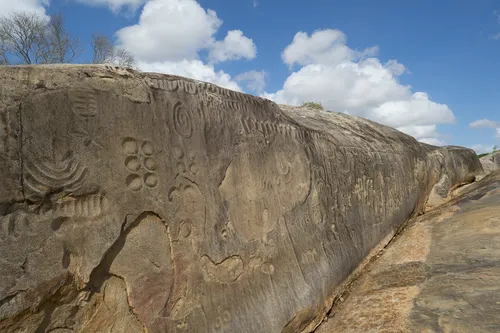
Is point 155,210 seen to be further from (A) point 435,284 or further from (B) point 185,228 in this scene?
(A) point 435,284

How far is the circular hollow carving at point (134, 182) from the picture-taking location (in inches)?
69.5

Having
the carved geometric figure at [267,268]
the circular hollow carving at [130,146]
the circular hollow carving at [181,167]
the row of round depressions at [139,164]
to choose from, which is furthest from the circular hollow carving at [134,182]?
the carved geometric figure at [267,268]

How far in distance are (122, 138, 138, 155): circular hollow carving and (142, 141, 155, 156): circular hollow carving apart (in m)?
0.04

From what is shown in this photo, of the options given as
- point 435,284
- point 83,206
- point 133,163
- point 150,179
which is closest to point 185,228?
point 150,179

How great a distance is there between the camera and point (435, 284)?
8.87ft

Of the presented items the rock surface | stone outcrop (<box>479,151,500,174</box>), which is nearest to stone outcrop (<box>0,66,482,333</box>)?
the rock surface

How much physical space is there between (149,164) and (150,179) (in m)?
0.08

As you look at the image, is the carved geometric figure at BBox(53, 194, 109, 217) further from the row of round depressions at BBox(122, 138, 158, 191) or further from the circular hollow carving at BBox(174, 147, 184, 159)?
the circular hollow carving at BBox(174, 147, 184, 159)

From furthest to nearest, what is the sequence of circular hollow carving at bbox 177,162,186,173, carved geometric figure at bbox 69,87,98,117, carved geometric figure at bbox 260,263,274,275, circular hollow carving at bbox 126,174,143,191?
carved geometric figure at bbox 260,263,274,275
circular hollow carving at bbox 177,162,186,173
circular hollow carving at bbox 126,174,143,191
carved geometric figure at bbox 69,87,98,117

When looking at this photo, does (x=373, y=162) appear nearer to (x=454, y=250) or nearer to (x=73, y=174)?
(x=454, y=250)

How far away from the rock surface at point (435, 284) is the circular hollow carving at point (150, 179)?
5.22ft

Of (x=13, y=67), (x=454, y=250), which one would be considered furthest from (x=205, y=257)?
(x=454, y=250)

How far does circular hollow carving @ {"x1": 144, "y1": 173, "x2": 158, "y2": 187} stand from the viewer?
184 cm

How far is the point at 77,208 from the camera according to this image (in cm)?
158
